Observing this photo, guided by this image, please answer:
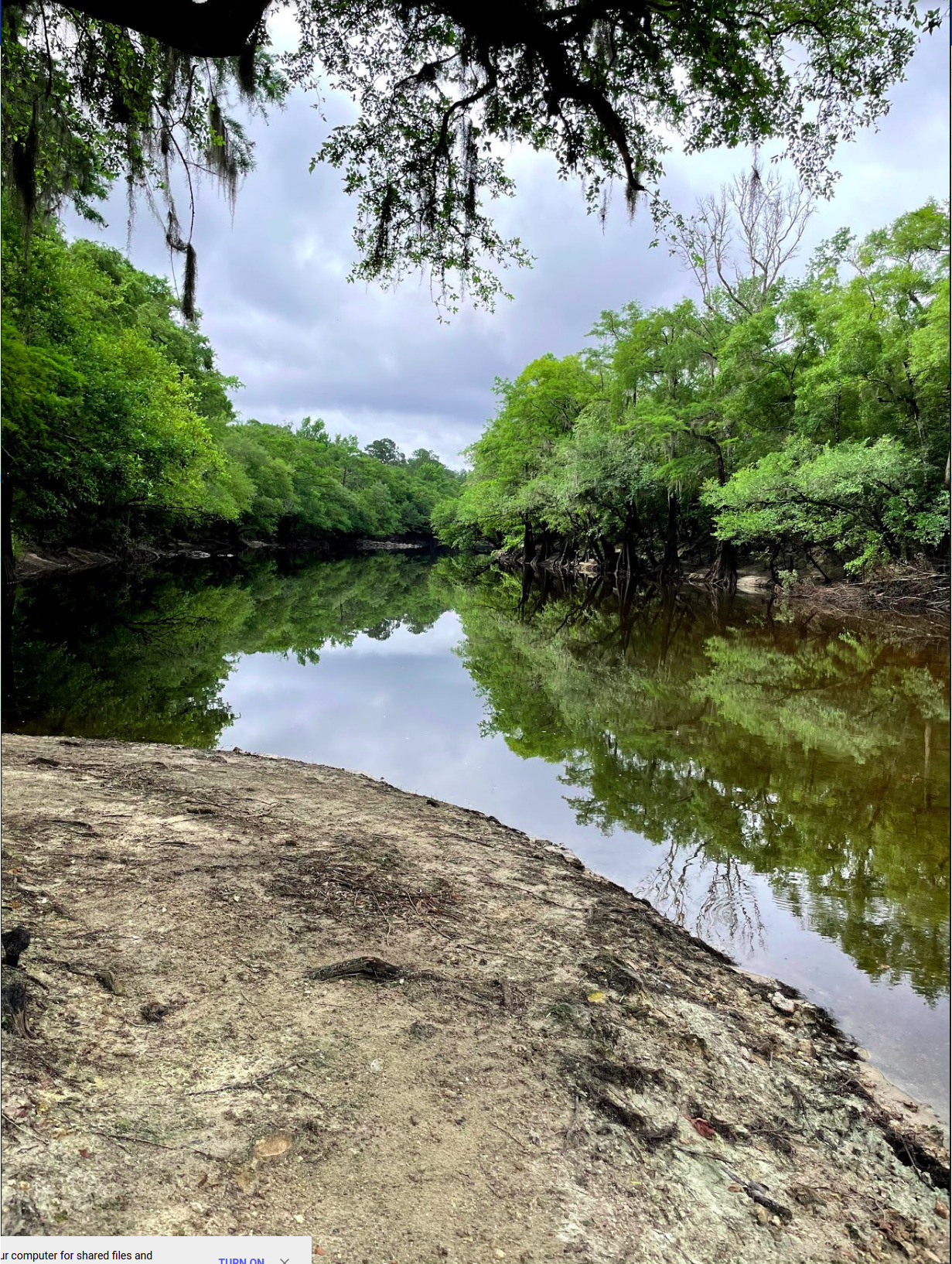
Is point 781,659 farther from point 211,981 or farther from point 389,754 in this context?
point 211,981

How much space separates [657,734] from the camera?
8.24m

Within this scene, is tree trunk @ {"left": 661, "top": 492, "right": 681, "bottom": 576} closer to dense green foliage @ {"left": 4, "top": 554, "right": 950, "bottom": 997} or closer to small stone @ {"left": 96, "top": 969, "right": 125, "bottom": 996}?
dense green foliage @ {"left": 4, "top": 554, "right": 950, "bottom": 997}

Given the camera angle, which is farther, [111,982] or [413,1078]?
[111,982]

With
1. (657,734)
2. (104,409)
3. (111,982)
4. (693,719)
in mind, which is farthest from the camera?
(104,409)

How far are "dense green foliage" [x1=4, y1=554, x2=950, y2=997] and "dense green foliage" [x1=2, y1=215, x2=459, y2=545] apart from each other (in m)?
3.39

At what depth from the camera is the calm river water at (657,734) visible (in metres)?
4.15

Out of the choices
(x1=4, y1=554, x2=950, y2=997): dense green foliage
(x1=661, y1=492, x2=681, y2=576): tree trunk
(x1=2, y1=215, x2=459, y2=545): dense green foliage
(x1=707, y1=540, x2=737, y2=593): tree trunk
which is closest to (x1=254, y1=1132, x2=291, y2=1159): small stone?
(x1=4, y1=554, x2=950, y2=997): dense green foliage

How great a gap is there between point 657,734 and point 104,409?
13.7 m

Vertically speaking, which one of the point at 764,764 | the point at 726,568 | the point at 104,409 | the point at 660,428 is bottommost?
the point at 764,764

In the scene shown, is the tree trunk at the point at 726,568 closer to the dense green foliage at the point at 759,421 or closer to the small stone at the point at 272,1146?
the dense green foliage at the point at 759,421

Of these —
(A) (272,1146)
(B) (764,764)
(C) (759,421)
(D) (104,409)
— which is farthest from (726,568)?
(A) (272,1146)

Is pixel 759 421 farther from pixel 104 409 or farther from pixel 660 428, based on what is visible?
pixel 104 409

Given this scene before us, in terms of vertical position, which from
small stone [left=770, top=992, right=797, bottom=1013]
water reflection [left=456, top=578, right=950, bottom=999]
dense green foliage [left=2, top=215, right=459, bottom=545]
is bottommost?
small stone [left=770, top=992, right=797, bottom=1013]

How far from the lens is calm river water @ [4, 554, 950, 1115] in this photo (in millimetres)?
4152
